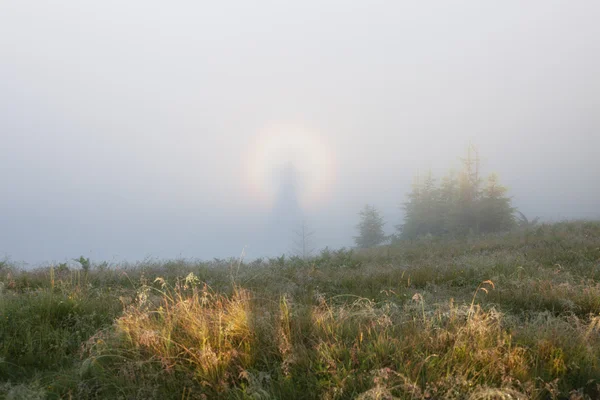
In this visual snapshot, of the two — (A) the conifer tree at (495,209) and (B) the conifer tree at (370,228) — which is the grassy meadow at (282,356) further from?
(B) the conifer tree at (370,228)

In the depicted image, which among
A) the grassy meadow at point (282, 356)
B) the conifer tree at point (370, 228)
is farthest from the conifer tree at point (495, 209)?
the grassy meadow at point (282, 356)

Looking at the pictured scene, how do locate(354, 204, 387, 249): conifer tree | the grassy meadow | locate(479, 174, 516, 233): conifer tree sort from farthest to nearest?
1. locate(354, 204, 387, 249): conifer tree
2. locate(479, 174, 516, 233): conifer tree
3. the grassy meadow

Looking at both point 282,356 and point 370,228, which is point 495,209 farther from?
point 282,356

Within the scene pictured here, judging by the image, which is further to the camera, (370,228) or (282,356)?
(370,228)

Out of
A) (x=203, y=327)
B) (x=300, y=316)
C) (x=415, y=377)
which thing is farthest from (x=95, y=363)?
(x=415, y=377)

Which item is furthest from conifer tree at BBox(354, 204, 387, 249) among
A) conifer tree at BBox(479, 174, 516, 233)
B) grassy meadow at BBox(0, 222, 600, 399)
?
grassy meadow at BBox(0, 222, 600, 399)

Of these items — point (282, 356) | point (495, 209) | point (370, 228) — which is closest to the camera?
point (282, 356)

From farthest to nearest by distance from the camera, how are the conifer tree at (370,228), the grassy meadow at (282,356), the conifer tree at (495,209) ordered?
the conifer tree at (370,228)
the conifer tree at (495,209)
the grassy meadow at (282,356)

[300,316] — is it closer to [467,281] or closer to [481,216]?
[467,281]

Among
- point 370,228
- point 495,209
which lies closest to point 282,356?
point 495,209

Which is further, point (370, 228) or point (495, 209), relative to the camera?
point (370, 228)

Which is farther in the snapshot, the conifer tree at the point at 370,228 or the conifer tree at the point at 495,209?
the conifer tree at the point at 370,228

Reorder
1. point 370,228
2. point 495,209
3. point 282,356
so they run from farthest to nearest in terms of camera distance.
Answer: point 370,228 → point 495,209 → point 282,356

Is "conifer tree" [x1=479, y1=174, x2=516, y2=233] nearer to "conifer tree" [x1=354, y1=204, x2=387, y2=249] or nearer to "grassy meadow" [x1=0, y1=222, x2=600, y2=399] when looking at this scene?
"conifer tree" [x1=354, y1=204, x2=387, y2=249]
